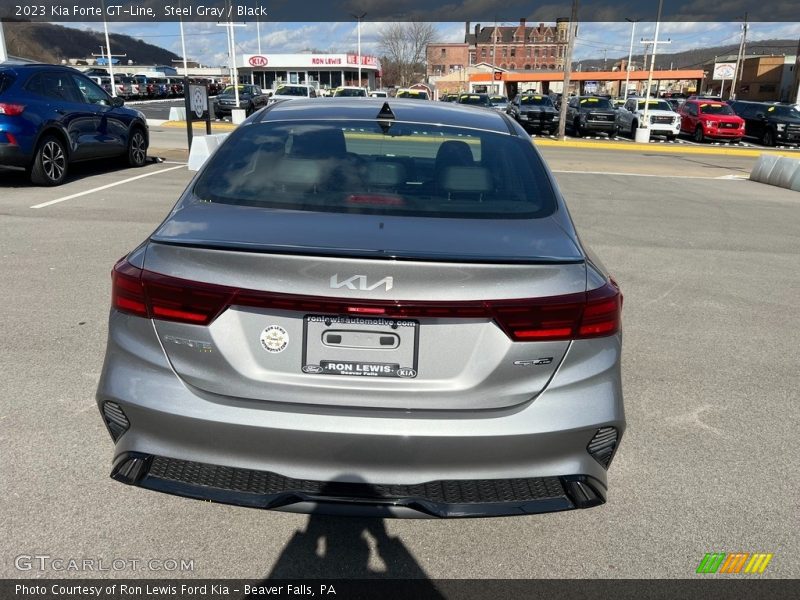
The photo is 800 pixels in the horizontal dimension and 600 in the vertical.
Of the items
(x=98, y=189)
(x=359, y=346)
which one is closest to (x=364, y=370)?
(x=359, y=346)

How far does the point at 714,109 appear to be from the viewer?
3020 cm

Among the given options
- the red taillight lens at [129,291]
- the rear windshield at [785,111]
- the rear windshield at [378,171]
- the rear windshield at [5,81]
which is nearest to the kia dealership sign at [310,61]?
the rear windshield at [785,111]

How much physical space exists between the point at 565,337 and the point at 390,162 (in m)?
1.33

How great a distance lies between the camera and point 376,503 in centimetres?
229

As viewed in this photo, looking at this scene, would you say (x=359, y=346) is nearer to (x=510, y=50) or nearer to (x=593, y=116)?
(x=593, y=116)

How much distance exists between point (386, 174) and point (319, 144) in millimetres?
446

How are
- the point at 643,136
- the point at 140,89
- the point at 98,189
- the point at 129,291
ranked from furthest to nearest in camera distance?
the point at 140,89 < the point at 643,136 < the point at 98,189 < the point at 129,291

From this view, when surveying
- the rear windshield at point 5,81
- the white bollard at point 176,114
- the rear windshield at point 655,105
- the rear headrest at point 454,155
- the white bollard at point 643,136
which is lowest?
the white bollard at point 643,136

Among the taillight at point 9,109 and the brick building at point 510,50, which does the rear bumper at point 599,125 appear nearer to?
the taillight at point 9,109

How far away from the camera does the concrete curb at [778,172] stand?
15.0m

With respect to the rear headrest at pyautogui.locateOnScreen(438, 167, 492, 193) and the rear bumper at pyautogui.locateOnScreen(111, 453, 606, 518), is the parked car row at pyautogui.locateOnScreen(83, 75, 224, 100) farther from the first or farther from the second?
the rear bumper at pyautogui.locateOnScreen(111, 453, 606, 518)

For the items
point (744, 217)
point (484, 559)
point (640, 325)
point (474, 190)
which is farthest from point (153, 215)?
point (744, 217)

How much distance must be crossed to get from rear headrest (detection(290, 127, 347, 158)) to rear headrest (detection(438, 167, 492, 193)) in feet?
1.73

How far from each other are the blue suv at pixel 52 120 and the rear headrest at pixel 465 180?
8959 millimetres
